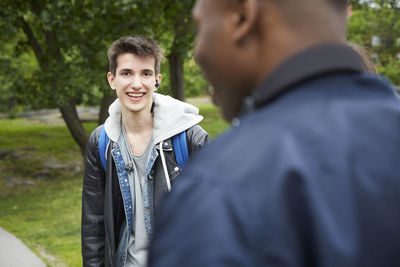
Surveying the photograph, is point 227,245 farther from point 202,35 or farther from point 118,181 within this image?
point 118,181

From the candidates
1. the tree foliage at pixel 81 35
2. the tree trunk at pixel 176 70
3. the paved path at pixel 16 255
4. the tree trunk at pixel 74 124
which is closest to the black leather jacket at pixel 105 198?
the paved path at pixel 16 255

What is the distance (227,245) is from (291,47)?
0.44 m

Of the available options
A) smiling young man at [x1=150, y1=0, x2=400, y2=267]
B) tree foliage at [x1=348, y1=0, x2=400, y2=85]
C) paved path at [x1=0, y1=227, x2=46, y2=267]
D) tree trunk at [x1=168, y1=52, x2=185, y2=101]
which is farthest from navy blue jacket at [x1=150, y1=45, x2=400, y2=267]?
tree foliage at [x1=348, y1=0, x2=400, y2=85]

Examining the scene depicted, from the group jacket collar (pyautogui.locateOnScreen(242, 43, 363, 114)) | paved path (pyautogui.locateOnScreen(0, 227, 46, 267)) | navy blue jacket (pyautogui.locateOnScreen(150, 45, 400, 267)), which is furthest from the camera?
paved path (pyautogui.locateOnScreen(0, 227, 46, 267))

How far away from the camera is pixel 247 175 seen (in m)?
0.99

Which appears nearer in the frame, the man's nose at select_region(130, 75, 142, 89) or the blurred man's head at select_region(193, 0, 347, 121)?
the blurred man's head at select_region(193, 0, 347, 121)

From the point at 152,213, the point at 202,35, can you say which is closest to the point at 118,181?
the point at 152,213

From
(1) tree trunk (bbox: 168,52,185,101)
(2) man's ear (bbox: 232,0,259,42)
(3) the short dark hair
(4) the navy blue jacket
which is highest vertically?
(2) man's ear (bbox: 232,0,259,42)

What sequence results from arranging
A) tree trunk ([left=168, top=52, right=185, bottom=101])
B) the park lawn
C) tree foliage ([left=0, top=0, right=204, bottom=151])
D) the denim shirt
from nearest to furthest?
1. the denim shirt
2. the park lawn
3. tree foliage ([left=0, top=0, right=204, bottom=151])
4. tree trunk ([left=168, top=52, right=185, bottom=101])

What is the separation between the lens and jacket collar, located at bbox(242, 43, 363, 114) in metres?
1.10

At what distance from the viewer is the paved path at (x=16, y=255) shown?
648 centimetres

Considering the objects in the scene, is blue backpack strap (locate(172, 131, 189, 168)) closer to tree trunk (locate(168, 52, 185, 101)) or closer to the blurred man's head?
the blurred man's head

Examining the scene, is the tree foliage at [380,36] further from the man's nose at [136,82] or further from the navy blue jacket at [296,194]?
the navy blue jacket at [296,194]

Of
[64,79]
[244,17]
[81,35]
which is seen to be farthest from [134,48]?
[81,35]
